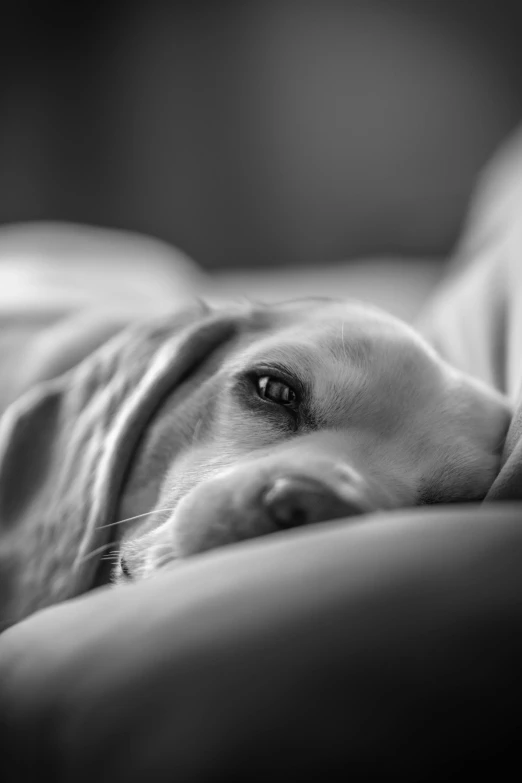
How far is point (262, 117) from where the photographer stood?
16.9 ft

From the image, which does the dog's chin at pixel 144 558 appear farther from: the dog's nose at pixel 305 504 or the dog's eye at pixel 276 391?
the dog's eye at pixel 276 391

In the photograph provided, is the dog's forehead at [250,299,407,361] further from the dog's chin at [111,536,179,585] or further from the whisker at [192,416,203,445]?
the dog's chin at [111,536,179,585]

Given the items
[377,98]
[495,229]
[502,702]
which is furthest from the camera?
[377,98]

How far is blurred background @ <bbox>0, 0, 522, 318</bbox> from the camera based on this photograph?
16.5 feet

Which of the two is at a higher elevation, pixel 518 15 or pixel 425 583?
pixel 518 15

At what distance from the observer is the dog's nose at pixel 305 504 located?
0.98 m

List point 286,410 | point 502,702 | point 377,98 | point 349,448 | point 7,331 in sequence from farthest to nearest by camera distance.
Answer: point 377,98
point 7,331
point 286,410
point 349,448
point 502,702

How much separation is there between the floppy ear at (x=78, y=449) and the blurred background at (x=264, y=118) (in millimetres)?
3505

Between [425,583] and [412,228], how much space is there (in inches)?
183

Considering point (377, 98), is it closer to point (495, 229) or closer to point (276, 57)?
point (276, 57)

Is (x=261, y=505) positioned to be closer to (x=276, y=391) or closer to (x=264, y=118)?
(x=276, y=391)

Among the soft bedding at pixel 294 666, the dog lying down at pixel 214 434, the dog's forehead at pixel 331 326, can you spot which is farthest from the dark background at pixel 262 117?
the soft bedding at pixel 294 666

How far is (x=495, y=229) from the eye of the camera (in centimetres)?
297

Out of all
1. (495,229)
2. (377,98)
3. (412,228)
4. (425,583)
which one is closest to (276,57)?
(377,98)
